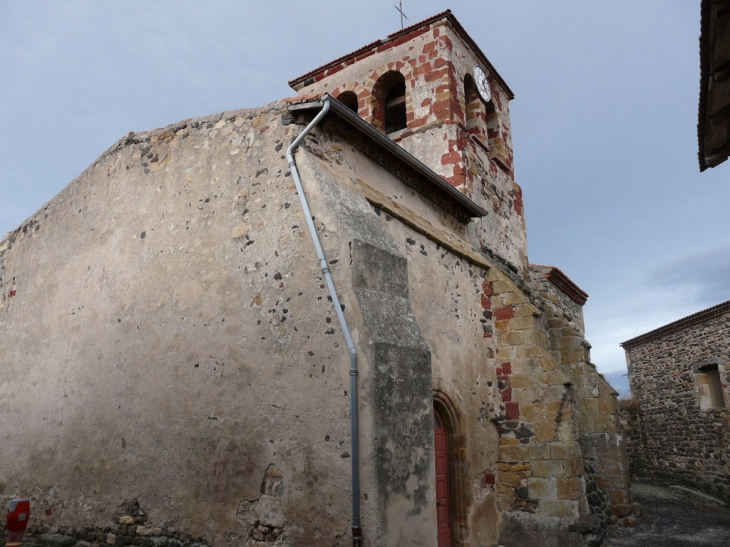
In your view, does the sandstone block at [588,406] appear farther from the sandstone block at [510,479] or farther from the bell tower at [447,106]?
the bell tower at [447,106]

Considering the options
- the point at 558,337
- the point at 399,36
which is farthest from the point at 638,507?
the point at 399,36

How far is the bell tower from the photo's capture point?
1012cm

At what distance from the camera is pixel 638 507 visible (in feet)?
31.0

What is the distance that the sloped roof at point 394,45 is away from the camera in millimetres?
11109

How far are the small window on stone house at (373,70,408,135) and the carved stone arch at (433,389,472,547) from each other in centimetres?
629

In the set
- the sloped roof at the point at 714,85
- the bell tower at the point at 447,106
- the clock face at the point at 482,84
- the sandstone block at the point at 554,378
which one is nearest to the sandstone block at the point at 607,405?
the sandstone block at the point at 554,378

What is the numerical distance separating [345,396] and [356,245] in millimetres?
1353

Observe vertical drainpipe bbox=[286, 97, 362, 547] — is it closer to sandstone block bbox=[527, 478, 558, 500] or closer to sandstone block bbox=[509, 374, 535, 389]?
sandstone block bbox=[527, 478, 558, 500]

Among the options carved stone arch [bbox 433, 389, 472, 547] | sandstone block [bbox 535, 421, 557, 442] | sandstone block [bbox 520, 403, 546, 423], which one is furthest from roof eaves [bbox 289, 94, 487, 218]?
sandstone block [bbox 535, 421, 557, 442]

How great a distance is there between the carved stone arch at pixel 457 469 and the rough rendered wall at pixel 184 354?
236 centimetres

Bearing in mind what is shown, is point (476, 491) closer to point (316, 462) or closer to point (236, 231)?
point (316, 462)

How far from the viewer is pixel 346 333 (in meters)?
4.83

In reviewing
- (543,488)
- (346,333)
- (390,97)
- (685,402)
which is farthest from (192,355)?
(685,402)

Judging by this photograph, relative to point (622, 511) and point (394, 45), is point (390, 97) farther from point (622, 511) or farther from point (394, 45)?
point (622, 511)
